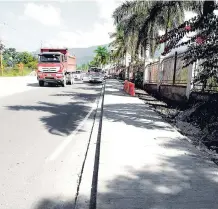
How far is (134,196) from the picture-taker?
3.47m

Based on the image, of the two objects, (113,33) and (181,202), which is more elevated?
(113,33)

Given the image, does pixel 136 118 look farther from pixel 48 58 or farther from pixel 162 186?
pixel 48 58

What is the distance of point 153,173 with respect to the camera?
167 inches

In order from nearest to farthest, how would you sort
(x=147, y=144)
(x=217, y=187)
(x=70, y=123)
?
(x=217, y=187) < (x=147, y=144) < (x=70, y=123)

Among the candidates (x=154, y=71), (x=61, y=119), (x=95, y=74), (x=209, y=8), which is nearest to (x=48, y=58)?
(x=154, y=71)

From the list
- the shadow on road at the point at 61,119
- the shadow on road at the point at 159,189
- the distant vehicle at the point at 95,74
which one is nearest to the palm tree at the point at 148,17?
the distant vehicle at the point at 95,74

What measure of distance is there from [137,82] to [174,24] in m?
8.58

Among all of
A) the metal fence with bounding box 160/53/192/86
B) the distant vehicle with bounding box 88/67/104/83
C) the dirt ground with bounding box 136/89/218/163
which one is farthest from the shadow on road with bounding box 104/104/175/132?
the distant vehicle with bounding box 88/67/104/83

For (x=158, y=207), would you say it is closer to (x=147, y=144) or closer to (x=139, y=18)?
(x=147, y=144)

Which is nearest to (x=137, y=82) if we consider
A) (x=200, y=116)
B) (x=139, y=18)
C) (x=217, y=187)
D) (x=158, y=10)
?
(x=139, y=18)

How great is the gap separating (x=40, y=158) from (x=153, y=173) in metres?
2.15

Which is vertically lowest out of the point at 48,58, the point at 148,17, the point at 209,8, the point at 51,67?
the point at 51,67

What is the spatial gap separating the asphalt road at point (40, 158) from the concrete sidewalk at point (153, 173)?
548 millimetres

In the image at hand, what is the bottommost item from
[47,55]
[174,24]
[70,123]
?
[70,123]
